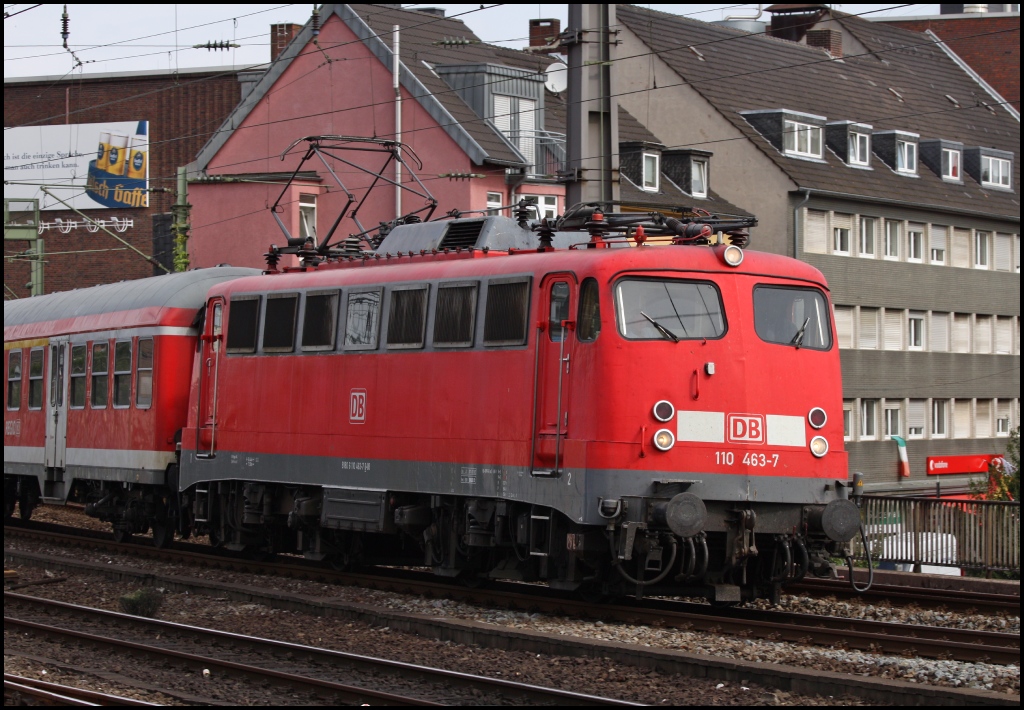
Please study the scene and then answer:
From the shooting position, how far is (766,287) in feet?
44.9

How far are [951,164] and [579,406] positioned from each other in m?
41.1

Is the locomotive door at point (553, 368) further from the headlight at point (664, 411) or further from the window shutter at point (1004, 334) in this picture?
the window shutter at point (1004, 334)

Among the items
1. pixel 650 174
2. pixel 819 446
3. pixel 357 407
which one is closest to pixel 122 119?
pixel 650 174

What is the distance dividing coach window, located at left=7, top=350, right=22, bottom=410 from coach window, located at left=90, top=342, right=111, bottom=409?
9.28 ft

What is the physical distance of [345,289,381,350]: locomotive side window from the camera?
15.5m

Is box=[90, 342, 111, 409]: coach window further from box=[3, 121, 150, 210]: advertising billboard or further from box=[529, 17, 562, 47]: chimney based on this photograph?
box=[3, 121, 150, 210]: advertising billboard

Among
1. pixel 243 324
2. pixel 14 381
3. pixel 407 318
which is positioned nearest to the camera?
pixel 407 318

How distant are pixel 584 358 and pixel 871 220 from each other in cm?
3566

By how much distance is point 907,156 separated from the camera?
4938 cm

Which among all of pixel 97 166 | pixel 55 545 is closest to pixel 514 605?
pixel 55 545

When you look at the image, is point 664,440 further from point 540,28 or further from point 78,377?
point 540,28

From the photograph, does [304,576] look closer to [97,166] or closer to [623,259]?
[623,259]

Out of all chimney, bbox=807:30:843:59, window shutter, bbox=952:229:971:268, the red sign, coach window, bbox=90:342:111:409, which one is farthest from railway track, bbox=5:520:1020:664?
chimney, bbox=807:30:843:59

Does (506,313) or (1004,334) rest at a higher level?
(1004,334)
